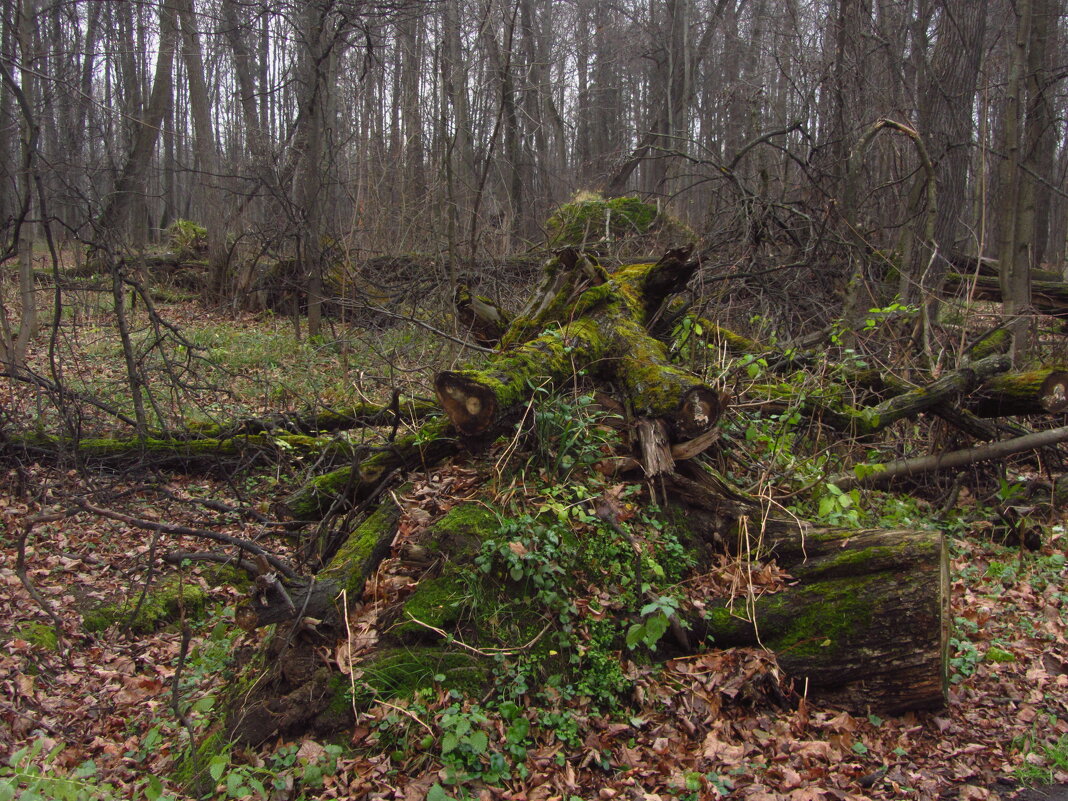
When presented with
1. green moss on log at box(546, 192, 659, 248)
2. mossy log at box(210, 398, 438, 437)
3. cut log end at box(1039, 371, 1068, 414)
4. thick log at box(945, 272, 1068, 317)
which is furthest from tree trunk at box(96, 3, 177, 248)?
thick log at box(945, 272, 1068, 317)

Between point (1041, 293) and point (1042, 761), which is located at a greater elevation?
point (1041, 293)

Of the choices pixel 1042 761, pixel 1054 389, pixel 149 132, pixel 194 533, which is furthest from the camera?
pixel 149 132

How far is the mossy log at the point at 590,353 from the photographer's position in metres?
4.03

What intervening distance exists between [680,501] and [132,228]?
745 inches

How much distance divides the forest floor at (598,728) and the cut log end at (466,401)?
42cm

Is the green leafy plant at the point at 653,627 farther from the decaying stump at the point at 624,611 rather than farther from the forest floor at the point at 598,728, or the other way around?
the decaying stump at the point at 624,611

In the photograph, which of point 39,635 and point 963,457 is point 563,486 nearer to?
point 39,635

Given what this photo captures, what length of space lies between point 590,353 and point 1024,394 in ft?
11.2

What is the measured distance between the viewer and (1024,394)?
5.57 metres

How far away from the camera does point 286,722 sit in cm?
322

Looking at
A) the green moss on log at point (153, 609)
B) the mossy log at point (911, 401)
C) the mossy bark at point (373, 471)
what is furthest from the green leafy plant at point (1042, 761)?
the green moss on log at point (153, 609)

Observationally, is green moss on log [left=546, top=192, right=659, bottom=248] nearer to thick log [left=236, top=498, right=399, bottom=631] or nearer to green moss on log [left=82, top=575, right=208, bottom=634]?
green moss on log [left=82, top=575, right=208, bottom=634]

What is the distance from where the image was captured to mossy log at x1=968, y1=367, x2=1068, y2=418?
5469 millimetres

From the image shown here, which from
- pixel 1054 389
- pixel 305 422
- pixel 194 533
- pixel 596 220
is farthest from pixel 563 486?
pixel 596 220
